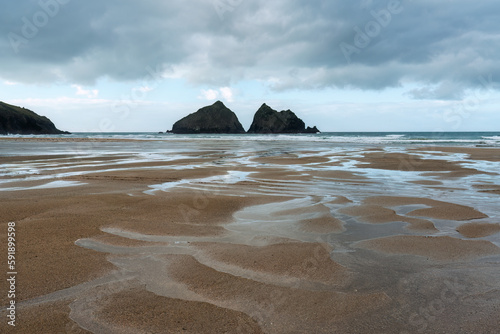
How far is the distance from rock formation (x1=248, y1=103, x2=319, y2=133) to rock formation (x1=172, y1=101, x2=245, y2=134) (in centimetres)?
1726

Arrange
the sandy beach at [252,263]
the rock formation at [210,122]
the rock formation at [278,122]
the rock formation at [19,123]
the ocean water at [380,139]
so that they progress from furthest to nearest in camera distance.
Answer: the rock formation at [210,122] → the rock formation at [278,122] → the rock formation at [19,123] → the ocean water at [380,139] → the sandy beach at [252,263]

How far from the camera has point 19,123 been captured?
125m

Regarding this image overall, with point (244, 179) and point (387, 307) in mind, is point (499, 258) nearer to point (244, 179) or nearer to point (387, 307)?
point (387, 307)

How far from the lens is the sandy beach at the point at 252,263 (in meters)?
3.13

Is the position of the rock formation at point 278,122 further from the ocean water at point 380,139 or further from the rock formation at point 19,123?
the rock formation at point 19,123

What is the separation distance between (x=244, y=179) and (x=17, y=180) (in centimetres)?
791

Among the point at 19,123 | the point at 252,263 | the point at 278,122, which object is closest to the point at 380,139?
the point at 252,263

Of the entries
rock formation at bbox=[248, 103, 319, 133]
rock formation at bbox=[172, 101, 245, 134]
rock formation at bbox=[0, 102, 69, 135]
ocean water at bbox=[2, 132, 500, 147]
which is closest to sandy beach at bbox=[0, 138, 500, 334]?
ocean water at bbox=[2, 132, 500, 147]

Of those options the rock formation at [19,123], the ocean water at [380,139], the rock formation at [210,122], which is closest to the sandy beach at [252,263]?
the ocean water at [380,139]

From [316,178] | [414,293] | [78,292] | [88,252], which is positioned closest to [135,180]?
[316,178]

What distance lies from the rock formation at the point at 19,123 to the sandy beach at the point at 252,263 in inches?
5336

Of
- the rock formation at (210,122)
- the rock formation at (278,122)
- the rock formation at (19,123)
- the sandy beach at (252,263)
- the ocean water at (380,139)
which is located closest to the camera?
the sandy beach at (252,263)

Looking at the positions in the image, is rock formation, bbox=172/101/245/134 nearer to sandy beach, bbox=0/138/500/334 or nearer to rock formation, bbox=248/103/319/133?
rock formation, bbox=248/103/319/133

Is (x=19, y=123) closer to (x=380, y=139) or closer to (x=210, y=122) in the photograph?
(x=210, y=122)
